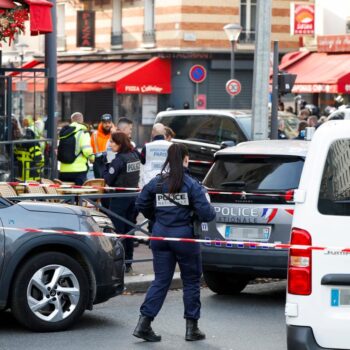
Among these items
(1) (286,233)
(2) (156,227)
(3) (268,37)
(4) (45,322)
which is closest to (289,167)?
(1) (286,233)

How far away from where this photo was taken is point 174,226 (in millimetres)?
9164

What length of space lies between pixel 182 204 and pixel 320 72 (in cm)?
2773

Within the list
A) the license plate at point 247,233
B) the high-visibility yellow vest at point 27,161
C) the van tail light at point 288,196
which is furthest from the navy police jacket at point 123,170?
the high-visibility yellow vest at point 27,161

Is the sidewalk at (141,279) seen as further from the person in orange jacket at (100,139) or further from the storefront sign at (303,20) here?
the storefront sign at (303,20)

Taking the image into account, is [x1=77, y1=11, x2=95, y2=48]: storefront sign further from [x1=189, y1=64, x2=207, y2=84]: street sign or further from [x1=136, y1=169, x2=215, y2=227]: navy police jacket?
[x1=136, y1=169, x2=215, y2=227]: navy police jacket

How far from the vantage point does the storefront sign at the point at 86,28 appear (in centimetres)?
4416

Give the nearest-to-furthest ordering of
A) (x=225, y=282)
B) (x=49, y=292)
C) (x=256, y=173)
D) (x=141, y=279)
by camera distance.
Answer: (x=49, y=292), (x=256, y=173), (x=225, y=282), (x=141, y=279)

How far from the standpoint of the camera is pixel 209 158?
69.6ft

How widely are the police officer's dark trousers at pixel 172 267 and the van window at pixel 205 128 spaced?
11771mm

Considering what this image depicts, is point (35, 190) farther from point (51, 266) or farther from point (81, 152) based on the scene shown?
point (81, 152)

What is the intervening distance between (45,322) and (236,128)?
478 inches

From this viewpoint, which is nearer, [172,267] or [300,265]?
[300,265]

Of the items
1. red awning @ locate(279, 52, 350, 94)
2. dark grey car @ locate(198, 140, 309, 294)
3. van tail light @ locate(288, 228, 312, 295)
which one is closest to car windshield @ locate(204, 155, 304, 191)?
dark grey car @ locate(198, 140, 309, 294)

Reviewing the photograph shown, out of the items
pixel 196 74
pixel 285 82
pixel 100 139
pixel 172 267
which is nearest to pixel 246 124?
pixel 285 82
